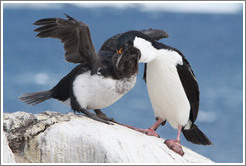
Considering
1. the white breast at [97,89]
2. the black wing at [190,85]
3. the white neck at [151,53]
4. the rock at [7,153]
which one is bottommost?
the rock at [7,153]

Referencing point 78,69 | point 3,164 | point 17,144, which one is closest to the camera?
point 3,164

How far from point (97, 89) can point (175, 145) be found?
3.61 feet

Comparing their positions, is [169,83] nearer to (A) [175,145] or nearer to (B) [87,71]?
(A) [175,145]

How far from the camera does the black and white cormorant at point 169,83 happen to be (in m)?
4.52

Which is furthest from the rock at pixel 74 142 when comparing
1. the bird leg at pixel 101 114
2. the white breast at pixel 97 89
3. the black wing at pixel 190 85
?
the black wing at pixel 190 85

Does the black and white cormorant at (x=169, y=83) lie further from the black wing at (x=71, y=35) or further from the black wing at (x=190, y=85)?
the black wing at (x=71, y=35)

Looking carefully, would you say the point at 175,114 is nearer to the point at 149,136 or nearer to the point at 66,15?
the point at 149,136

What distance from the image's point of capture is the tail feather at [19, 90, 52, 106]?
16.5 ft

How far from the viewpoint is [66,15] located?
4.64 metres

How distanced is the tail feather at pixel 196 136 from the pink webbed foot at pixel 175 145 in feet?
1.74

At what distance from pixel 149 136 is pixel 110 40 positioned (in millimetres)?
1328

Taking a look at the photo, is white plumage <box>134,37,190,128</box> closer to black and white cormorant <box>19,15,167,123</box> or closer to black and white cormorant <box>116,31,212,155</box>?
black and white cormorant <box>116,31,212,155</box>

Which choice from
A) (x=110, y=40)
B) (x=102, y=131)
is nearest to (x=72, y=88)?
(x=102, y=131)

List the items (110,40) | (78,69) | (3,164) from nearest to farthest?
(3,164)
(78,69)
(110,40)
